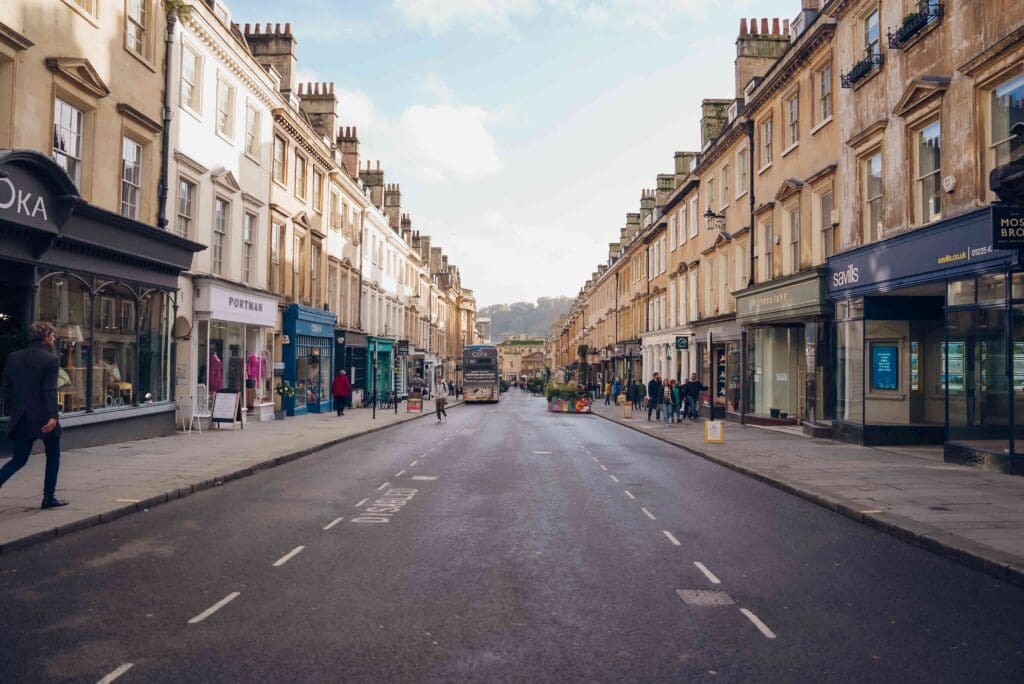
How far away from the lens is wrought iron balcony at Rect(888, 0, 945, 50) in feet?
47.5

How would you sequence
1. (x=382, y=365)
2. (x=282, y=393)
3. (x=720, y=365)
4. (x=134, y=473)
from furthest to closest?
(x=382, y=365), (x=720, y=365), (x=282, y=393), (x=134, y=473)

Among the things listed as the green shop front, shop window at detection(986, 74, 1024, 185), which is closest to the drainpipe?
shop window at detection(986, 74, 1024, 185)

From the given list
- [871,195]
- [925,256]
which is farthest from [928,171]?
[871,195]

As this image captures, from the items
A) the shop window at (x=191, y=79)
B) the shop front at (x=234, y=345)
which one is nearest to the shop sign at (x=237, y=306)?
the shop front at (x=234, y=345)

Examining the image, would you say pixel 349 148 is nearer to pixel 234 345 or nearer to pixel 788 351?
pixel 234 345

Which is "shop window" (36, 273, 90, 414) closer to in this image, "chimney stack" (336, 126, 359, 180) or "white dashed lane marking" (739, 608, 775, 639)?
"white dashed lane marking" (739, 608, 775, 639)

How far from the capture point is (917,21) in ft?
48.9

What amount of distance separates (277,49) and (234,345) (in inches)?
481

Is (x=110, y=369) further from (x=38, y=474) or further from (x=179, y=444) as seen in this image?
(x=38, y=474)

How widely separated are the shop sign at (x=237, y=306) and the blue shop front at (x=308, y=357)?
182cm

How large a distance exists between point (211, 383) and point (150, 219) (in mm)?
5312

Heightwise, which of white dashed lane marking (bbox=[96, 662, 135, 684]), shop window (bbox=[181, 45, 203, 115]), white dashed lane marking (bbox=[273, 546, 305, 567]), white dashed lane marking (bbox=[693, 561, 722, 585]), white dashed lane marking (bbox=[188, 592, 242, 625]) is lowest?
white dashed lane marking (bbox=[693, 561, 722, 585])

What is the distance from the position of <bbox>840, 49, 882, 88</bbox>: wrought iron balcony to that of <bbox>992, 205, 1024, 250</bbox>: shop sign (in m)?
7.94

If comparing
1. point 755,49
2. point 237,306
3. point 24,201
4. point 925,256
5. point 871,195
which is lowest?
point 237,306
